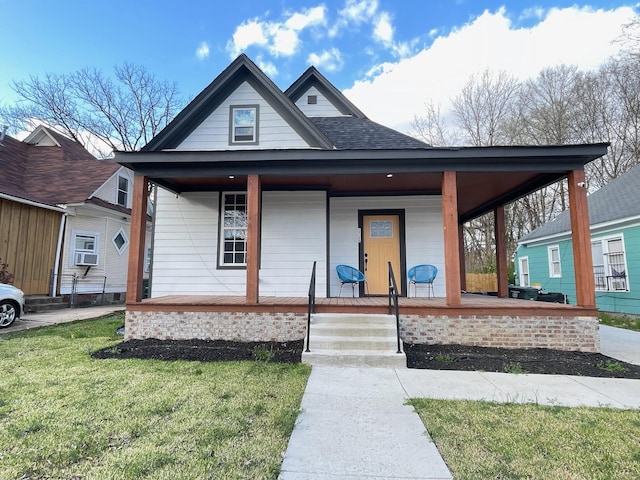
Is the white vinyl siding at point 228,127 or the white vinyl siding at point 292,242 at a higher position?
the white vinyl siding at point 228,127

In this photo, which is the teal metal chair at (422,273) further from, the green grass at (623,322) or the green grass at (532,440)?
the green grass at (623,322)

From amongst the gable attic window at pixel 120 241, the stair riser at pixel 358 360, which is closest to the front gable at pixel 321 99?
the stair riser at pixel 358 360

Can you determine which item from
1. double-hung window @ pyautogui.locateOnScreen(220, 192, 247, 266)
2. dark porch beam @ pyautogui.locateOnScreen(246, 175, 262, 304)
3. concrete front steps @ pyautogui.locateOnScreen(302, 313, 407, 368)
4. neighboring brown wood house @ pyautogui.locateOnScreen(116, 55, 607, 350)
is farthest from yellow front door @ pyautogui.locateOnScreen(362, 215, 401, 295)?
dark porch beam @ pyautogui.locateOnScreen(246, 175, 262, 304)

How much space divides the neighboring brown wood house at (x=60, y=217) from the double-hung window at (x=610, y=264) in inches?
669

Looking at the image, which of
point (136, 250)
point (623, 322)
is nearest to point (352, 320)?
point (136, 250)

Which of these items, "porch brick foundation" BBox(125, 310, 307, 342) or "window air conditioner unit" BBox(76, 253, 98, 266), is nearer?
"porch brick foundation" BBox(125, 310, 307, 342)

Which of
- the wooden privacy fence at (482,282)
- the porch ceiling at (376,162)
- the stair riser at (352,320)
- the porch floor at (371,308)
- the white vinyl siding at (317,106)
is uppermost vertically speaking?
the white vinyl siding at (317,106)

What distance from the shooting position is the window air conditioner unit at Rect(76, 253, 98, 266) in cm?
1219

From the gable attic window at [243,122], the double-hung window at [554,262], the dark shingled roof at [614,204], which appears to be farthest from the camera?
the double-hung window at [554,262]

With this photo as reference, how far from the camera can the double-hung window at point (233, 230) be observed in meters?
7.71

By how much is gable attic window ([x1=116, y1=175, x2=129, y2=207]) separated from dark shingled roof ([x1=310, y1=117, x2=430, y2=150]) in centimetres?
972

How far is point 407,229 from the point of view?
8.02 metres

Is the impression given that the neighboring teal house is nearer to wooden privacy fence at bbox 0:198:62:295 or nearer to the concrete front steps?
the concrete front steps

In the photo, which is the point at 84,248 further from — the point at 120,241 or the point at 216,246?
the point at 216,246
